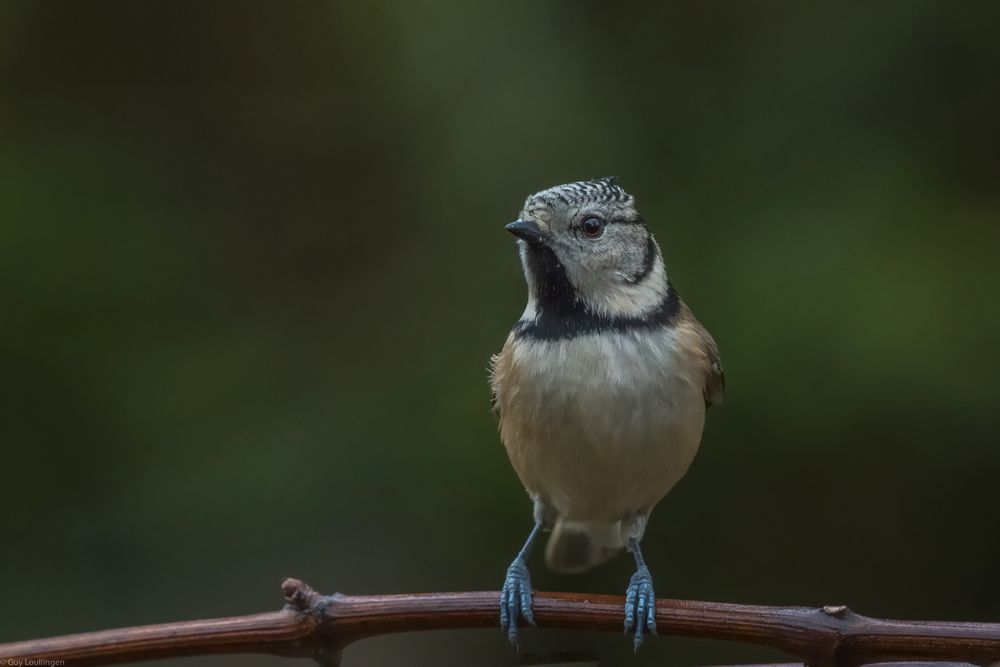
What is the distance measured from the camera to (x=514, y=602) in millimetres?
2658

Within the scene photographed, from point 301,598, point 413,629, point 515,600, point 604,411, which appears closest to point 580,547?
point 604,411

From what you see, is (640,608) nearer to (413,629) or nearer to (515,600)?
(515,600)

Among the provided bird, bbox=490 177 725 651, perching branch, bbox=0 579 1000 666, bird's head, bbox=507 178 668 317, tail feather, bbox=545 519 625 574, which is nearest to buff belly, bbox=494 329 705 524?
bird, bbox=490 177 725 651

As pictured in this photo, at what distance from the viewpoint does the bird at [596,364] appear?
2898mm

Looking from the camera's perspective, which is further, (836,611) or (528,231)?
(528,231)

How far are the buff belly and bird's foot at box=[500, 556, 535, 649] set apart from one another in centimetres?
28

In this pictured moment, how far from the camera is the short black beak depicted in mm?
2863

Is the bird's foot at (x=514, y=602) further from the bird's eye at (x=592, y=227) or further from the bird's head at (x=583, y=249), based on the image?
the bird's eye at (x=592, y=227)

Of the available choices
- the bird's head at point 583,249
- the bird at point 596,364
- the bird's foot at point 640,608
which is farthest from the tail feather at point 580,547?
the bird's head at point 583,249

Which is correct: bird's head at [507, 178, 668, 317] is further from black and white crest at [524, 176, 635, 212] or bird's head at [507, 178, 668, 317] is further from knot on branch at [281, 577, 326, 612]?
knot on branch at [281, 577, 326, 612]

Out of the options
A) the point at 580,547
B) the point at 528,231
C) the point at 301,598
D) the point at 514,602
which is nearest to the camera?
the point at 301,598

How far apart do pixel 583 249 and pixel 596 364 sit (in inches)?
11.3

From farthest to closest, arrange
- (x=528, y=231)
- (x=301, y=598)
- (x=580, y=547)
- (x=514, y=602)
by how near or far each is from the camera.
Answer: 1. (x=580, y=547)
2. (x=528, y=231)
3. (x=514, y=602)
4. (x=301, y=598)

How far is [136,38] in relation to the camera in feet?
16.1
